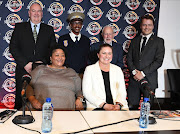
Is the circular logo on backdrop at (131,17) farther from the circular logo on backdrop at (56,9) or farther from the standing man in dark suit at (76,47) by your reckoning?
the circular logo on backdrop at (56,9)

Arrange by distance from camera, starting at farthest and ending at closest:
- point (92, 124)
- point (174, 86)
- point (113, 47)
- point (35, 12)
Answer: point (174, 86) < point (113, 47) < point (35, 12) < point (92, 124)

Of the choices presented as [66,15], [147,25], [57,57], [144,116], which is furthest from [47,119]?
[66,15]

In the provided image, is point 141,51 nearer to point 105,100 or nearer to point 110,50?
point 110,50

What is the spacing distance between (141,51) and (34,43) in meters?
1.71

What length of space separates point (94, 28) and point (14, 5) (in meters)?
1.50

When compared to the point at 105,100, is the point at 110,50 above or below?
above

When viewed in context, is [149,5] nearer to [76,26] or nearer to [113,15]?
[113,15]

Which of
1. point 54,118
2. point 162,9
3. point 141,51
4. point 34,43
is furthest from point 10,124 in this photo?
point 162,9

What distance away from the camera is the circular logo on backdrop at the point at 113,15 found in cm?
404

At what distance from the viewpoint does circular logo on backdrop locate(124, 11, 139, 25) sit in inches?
161

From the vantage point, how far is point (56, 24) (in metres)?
3.91

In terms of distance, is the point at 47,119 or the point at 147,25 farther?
the point at 147,25

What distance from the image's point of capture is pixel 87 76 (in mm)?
2736

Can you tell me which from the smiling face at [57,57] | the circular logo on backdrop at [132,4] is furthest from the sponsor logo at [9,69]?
the circular logo on backdrop at [132,4]
